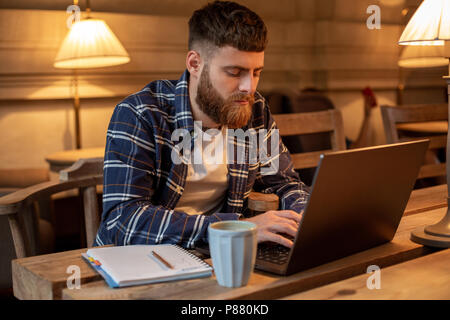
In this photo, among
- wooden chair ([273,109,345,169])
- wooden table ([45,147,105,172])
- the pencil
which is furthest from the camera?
wooden table ([45,147,105,172])

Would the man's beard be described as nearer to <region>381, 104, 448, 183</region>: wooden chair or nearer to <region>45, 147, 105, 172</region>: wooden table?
<region>381, 104, 448, 183</region>: wooden chair

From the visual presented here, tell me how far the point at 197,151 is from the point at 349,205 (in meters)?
0.62

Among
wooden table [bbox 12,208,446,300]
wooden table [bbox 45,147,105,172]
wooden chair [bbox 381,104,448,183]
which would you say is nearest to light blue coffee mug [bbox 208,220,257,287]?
wooden table [bbox 12,208,446,300]

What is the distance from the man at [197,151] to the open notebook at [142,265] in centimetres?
13

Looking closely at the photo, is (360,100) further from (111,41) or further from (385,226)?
(385,226)

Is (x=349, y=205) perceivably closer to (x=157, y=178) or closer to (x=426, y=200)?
(x=157, y=178)

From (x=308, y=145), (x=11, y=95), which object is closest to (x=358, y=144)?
(x=308, y=145)

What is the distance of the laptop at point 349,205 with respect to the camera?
0.90m

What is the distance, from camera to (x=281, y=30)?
416 centimetres

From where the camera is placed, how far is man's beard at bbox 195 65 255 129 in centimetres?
147

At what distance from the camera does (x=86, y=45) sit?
9.74ft

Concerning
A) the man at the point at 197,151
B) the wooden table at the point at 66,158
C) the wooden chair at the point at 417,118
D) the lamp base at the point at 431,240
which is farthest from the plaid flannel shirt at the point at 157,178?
the wooden table at the point at 66,158

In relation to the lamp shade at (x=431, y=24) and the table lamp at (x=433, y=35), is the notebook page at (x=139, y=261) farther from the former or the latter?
the lamp shade at (x=431, y=24)

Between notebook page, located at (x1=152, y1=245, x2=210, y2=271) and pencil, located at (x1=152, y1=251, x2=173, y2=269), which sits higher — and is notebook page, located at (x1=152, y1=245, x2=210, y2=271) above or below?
below
